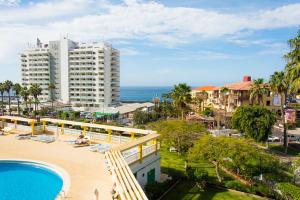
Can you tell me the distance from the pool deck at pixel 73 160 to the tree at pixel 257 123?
86.0 ft

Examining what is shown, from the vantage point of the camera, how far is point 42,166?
69.5 feet

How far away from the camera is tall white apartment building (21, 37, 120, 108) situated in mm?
105375

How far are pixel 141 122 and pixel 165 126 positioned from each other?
1449 inches

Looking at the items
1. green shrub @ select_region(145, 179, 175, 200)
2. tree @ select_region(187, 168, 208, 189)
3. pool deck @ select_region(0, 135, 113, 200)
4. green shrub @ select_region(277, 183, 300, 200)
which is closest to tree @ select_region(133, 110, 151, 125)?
pool deck @ select_region(0, 135, 113, 200)

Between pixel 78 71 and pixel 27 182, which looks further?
pixel 78 71

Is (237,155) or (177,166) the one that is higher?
(237,155)

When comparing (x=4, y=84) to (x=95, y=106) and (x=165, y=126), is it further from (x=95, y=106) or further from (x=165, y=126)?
(x=165, y=126)

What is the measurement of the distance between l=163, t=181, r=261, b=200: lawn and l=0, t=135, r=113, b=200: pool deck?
5800 millimetres

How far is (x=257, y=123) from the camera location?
42062mm

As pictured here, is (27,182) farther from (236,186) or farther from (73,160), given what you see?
(236,186)

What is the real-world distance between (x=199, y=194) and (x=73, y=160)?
32.7ft

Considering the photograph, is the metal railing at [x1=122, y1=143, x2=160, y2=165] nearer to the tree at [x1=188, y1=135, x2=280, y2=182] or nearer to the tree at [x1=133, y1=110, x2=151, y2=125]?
the tree at [x1=188, y1=135, x2=280, y2=182]

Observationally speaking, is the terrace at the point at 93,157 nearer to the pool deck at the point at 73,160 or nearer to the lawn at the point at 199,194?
the pool deck at the point at 73,160

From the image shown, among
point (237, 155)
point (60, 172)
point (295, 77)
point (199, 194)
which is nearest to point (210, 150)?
point (237, 155)
